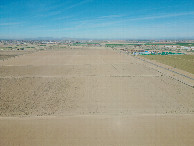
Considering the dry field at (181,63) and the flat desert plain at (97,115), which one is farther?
the dry field at (181,63)

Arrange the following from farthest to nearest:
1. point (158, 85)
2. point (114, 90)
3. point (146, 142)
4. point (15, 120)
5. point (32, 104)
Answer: point (158, 85)
point (114, 90)
point (32, 104)
point (15, 120)
point (146, 142)

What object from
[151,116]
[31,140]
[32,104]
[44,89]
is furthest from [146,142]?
[44,89]

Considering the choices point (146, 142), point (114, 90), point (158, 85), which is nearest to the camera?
point (146, 142)

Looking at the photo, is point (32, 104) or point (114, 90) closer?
point (32, 104)

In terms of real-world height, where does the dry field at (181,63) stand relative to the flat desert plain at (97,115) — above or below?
above

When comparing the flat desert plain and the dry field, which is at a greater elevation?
the dry field

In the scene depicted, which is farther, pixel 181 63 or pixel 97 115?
pixel 181 63

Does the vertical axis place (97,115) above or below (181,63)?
below

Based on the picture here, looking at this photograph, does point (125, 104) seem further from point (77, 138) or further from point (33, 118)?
point (33, 118)

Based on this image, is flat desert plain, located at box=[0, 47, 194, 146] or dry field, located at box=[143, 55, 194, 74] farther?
dry field, located at box=[143, 55, 194, 74]

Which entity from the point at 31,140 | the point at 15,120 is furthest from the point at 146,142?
the point at 15,120

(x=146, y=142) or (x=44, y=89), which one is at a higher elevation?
(x=44, y=89)
